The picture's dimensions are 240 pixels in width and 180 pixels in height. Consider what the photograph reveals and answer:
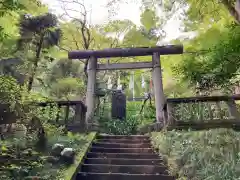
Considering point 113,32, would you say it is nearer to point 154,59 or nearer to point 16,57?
point 154,59

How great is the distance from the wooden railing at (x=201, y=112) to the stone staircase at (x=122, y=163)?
1102 mm

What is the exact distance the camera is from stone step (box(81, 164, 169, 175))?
231 inches

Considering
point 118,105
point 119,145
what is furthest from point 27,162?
point 118,105

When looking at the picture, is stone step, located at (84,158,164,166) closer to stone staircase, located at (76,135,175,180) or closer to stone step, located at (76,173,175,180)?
stone staircase, located at (76,135,175,180)

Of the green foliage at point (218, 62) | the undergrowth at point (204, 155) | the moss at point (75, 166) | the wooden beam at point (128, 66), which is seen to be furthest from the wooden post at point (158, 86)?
the undergrowth at point (204, 155)

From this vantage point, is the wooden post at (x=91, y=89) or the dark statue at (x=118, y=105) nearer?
the wooden post at (x=91, y=89)

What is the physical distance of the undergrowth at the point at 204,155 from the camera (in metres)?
4.24

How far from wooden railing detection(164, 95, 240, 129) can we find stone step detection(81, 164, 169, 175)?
6.08 feet

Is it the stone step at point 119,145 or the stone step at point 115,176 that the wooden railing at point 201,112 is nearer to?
the stone step at point 119,145

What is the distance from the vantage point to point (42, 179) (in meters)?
4.53

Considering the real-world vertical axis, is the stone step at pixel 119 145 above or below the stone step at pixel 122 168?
above

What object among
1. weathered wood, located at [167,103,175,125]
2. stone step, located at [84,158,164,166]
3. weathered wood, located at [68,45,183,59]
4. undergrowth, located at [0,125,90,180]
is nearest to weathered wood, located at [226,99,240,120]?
weathered wood, located at [167,103,175,125]

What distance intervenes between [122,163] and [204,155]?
7.08 ft

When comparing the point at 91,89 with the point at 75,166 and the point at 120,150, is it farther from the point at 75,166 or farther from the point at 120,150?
the point at 75,166
